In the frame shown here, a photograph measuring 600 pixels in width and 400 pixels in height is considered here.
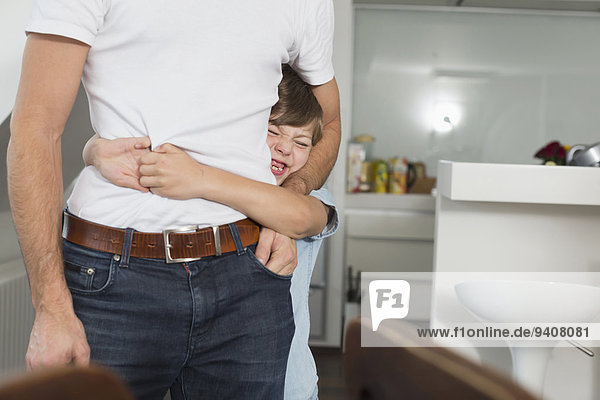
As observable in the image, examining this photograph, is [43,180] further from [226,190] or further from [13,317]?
[13,317]

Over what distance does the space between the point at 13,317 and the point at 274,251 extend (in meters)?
1.23

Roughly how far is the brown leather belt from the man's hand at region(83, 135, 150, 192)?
0.07 metres

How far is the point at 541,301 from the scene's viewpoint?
1732 millimetres

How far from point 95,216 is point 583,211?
191cm

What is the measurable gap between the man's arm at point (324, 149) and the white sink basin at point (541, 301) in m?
0.78

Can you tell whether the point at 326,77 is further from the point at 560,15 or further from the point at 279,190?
the point at 560,15

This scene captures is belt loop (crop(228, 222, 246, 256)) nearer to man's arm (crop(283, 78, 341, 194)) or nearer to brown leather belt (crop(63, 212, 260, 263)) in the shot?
brown leather belt (crop(63, 212, 260, 263))

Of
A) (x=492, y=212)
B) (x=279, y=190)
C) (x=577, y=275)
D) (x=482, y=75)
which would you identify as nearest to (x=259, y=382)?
(x=279, y=190)

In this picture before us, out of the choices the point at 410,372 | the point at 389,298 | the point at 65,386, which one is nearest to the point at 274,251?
the point at 410,372

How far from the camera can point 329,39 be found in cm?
112

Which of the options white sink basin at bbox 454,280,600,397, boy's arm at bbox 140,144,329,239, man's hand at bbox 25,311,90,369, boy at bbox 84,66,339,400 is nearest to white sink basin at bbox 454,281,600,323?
white sink basin at bbox 454,280,600,397

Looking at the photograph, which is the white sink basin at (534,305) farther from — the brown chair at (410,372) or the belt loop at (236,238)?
the brown chair at (410,372)

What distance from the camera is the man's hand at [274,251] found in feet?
3.15

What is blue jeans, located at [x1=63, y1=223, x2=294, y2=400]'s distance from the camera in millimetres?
859
